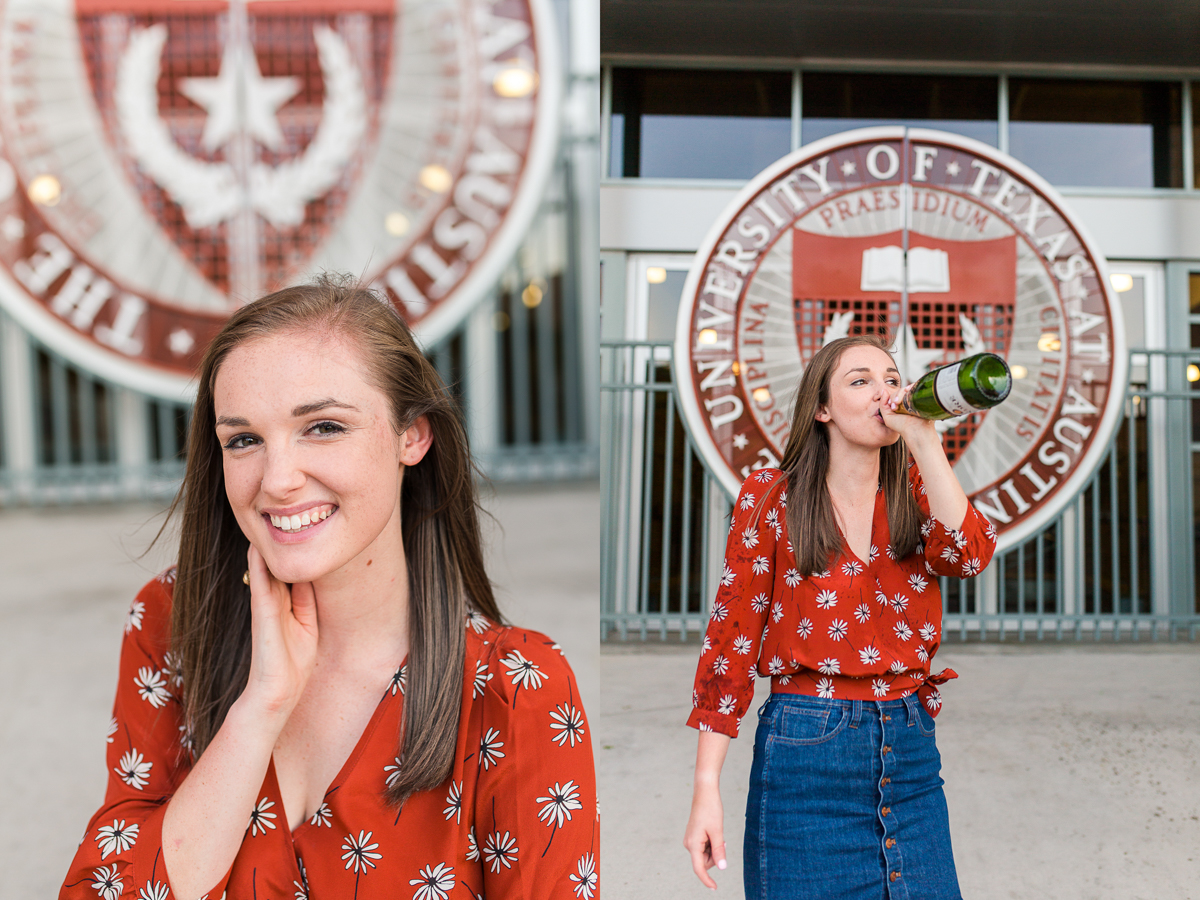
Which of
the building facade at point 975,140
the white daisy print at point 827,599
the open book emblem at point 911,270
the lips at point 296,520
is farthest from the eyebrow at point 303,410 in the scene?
the open book emblem at point 911,270

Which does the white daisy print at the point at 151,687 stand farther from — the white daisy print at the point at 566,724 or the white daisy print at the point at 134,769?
the white daisy print at the point at 566,724

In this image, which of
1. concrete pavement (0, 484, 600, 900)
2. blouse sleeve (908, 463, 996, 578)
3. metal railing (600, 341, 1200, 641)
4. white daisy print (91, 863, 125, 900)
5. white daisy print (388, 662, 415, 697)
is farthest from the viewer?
concrete pavement (0, 484, 600, 900)

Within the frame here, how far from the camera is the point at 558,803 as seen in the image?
1037mm

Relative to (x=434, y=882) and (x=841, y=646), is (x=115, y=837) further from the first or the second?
(x=841, y=646)

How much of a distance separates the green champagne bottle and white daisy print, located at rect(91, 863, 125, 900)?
3.67 ft

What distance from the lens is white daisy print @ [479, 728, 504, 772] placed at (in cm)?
105

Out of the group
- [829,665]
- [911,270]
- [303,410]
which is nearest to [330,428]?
[303,410]

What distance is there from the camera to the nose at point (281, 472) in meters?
1.01

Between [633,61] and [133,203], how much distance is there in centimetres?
333

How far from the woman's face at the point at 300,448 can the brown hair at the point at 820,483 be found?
0.58m

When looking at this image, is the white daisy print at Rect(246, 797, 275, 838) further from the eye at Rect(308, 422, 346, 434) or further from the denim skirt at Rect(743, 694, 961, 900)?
the denim skirt at Rect(743, 694, 961, 900)

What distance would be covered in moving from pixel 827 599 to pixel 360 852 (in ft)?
2.20

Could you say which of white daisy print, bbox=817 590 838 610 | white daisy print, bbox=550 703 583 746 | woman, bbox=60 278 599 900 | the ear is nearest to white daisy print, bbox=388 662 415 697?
woman, bbox=60 278 599 900

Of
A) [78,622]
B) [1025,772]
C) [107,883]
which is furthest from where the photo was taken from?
[78,622]
